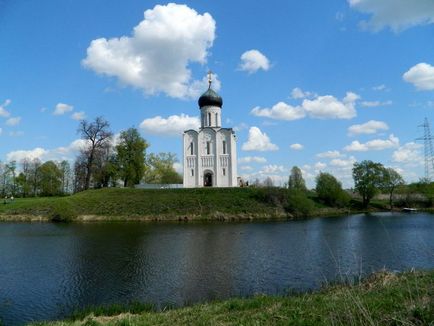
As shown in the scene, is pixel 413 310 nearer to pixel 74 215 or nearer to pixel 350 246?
pixel 350 246

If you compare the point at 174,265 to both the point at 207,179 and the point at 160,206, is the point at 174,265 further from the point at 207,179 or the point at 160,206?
the point at 207,179

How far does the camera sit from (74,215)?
50.8 meters

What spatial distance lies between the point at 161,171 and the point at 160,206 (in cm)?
3154

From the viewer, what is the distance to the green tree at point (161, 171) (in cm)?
8250

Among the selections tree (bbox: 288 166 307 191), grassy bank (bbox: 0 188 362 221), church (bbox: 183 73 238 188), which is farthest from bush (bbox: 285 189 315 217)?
tree (bbox: 288 166 307 191)

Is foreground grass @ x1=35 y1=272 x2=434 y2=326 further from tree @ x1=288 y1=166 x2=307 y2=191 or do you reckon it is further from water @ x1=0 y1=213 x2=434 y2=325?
tree @ x1=288 y1=166 x2=307 y2=191

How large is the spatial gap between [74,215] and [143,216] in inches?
364

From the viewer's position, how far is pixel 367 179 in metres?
73.4

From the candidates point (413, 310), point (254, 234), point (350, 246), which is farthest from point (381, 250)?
point (413, 310)

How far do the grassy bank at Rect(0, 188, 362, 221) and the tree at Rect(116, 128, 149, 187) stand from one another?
8.30 metres

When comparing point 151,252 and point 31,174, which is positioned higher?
point 31,174

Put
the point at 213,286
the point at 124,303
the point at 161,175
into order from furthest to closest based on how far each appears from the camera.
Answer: the point at 161,175, the point at 213,286, the point at 124,303

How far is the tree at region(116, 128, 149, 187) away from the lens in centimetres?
6738

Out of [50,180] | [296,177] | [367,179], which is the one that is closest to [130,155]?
[50,180]
